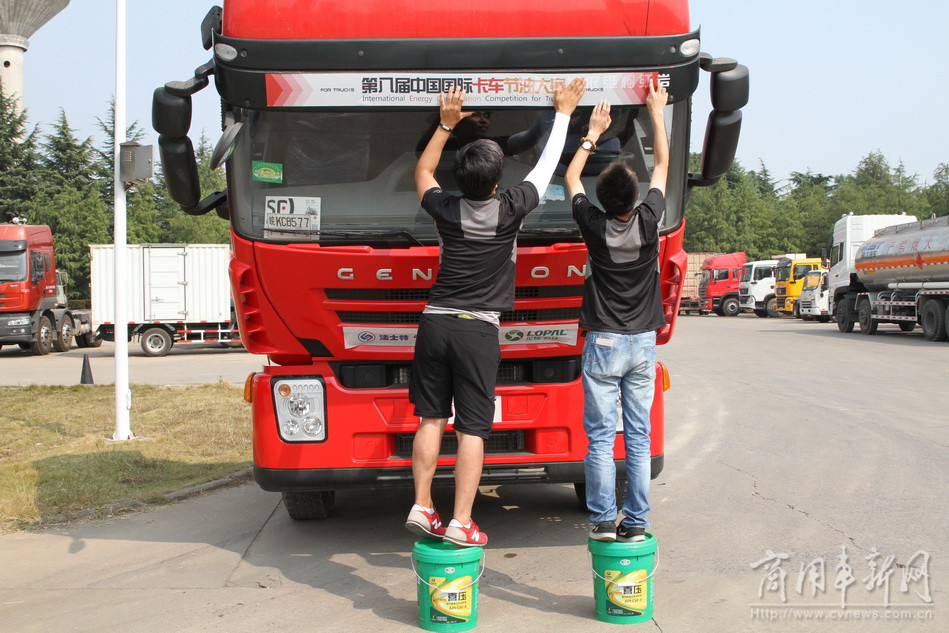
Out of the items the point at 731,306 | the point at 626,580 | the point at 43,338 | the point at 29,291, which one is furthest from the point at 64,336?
the point at 731,306

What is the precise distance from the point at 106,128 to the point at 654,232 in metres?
55.1

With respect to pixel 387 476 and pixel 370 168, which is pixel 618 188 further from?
pixel 387 476

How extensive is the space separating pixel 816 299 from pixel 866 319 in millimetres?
9347

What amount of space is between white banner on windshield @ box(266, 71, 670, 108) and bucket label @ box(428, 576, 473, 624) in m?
2.32

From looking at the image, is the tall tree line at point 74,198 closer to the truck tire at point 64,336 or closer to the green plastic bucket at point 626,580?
the truck tire at point 64,336

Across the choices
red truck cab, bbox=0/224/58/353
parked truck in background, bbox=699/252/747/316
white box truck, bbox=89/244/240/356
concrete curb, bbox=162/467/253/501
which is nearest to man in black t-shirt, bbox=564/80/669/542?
concrete curb, bbox=162/467/253/501

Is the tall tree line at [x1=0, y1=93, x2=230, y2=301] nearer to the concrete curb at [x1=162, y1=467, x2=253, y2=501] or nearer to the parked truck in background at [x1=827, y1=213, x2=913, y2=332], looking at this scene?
the parked truck in background at [x1=827, y1=213, x2=913, y2=332]

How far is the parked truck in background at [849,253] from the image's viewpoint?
94.1ft

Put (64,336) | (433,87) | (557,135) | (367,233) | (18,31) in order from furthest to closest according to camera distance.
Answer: (18,31)
(64,336)
(367,233)
(433,87)
(557,135)

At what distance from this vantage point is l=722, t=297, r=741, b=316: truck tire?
45500mm

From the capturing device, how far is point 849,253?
28953 mm

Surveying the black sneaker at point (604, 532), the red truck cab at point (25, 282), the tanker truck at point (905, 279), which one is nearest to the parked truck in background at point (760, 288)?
the tanker truck at point (905, 279)

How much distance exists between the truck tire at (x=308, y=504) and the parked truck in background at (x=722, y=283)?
4128 centimetres

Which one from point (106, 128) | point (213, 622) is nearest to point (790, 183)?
point (106, 128)
